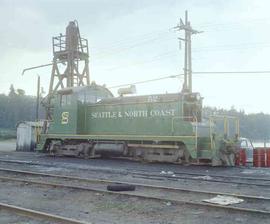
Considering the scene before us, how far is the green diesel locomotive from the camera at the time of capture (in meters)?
16.6

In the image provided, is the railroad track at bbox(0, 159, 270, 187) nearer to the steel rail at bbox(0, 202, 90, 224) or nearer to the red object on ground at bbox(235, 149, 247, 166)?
the red object on ground at bbox(235, 149, 247, 166)

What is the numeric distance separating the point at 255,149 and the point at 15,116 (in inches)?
3385

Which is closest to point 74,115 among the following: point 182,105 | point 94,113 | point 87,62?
point 94,113

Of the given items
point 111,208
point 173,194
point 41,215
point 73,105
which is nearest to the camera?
point 41,215

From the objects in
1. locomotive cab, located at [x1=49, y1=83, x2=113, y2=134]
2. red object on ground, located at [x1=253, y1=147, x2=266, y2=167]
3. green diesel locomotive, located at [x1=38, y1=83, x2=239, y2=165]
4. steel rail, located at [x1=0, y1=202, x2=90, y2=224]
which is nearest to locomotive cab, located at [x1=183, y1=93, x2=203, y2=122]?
green diesel locomotive, located at [x1=38, y1=83, x2=239, y2=165]

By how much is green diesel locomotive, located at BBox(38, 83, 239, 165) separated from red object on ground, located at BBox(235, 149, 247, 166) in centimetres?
71

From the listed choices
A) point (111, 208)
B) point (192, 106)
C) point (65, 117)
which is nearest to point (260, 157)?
point (192, 106)

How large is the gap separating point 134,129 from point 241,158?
4.97m

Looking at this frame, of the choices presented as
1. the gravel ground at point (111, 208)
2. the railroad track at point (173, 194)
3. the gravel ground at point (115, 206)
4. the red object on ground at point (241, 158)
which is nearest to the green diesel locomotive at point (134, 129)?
the red object on ground at point (241, 158)

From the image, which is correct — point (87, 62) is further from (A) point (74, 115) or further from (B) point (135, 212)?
(B) point (135, 212)

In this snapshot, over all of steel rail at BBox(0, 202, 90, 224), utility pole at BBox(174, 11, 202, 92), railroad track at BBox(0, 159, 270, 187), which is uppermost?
utility pole at BBox(174, 11, 202, 92)

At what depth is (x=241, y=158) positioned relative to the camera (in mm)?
17828

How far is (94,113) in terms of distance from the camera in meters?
20.9

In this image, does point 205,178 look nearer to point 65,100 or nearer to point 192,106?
point 192,106
